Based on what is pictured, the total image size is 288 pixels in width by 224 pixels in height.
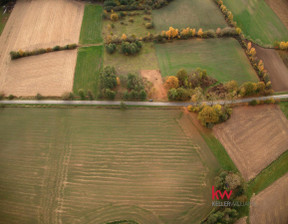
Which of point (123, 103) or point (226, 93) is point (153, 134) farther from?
point (226, 93)

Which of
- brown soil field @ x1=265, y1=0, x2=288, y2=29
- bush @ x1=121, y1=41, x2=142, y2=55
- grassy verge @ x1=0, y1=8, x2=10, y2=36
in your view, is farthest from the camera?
brown soil field @ x1=265, y1=0, x2=288, y2=29

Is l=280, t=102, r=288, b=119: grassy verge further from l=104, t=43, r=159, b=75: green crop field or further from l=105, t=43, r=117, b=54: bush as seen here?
l=105, t=43, r=117, b=54: bush

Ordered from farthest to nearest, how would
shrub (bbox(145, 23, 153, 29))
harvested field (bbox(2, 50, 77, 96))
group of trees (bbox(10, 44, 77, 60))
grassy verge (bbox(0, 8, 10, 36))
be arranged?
grassy verge (bbox(0, 8, 10, 36)), shrub (bbox(145, 23, 153, 29)), group of trees (bbox(10, 44, 77, 60)), harvested field (bbox(2, 50, 77, 96))

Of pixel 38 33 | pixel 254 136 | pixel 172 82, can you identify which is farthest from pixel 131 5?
pixel 254 136

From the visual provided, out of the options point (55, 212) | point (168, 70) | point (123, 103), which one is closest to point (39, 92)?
point (123, 103)

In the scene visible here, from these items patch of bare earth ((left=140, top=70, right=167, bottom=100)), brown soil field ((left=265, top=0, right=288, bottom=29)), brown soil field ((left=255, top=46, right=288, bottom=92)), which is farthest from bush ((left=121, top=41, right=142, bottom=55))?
brown soil field ((left=265, top=0, right=288, bottom=29))

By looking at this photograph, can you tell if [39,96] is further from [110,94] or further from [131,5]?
[131,5]

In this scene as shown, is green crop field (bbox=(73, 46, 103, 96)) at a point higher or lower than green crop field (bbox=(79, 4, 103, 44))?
lower
